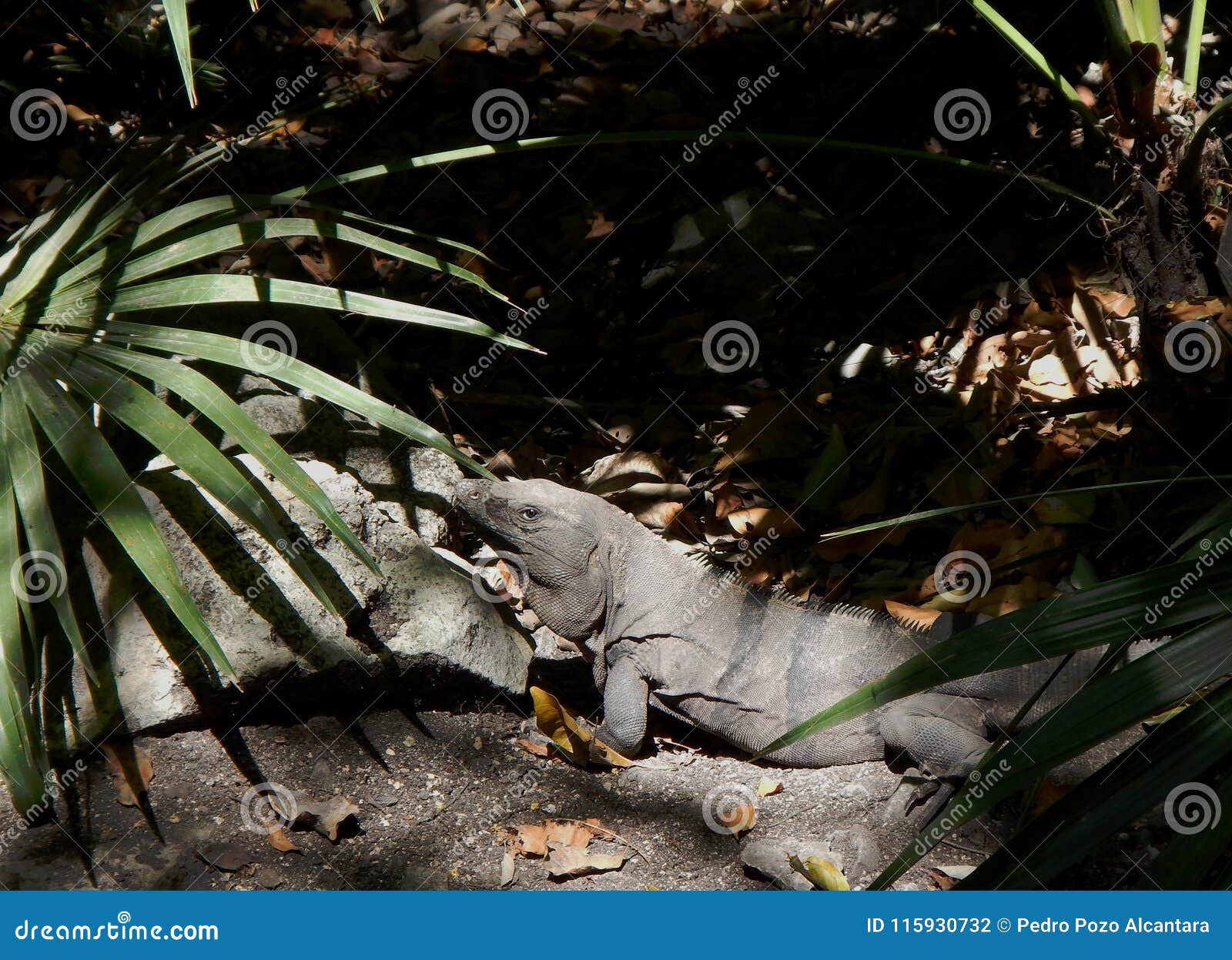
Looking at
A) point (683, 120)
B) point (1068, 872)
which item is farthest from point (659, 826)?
point (683, 120)

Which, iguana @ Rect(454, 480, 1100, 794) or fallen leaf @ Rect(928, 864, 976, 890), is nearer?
fallen leaf @ Rect(928, 864, 976, 890)

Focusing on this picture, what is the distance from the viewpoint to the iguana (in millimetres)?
3482

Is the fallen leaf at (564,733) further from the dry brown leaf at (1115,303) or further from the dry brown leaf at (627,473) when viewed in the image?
the dry brown leaf at (1115,303)

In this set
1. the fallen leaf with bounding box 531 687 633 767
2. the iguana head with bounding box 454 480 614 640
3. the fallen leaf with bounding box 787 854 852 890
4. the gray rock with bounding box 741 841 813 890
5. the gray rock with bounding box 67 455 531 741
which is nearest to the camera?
the fallen leaf with bounding box 787 854 852 890

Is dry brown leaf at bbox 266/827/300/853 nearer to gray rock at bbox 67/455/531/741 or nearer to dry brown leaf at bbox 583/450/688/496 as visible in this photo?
gray rock at bbox 67/455/531/741

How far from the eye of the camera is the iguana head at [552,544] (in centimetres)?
376

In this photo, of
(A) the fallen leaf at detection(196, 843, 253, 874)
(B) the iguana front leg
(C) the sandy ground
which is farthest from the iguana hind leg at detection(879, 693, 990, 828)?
(A) the fallen leaf at detection(196, 843, 253, 874)

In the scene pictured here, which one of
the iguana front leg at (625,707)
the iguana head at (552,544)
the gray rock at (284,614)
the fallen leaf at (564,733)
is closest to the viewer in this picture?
the gray rock at (284,614)

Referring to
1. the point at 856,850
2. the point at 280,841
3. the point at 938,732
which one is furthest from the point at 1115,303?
the point at 280,841

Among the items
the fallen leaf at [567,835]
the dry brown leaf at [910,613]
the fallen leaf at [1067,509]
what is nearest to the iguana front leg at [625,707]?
the fallen leaf at [567,835]

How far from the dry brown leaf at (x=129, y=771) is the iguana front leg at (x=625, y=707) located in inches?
54.6

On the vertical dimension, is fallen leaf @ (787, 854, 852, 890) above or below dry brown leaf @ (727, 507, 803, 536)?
below

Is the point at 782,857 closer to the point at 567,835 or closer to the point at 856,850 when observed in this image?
the point at 856,850

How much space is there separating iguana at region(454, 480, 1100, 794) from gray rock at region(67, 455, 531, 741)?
283 mm
